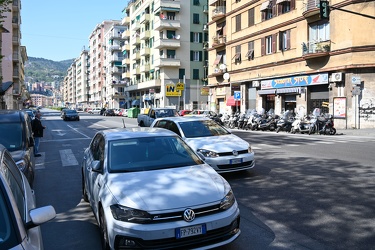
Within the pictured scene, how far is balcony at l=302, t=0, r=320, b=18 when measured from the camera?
27712 millimetres

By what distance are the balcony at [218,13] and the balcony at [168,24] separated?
14.2 metres

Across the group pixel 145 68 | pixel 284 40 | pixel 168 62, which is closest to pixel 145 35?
pixel 145 68

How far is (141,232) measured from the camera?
382 cm

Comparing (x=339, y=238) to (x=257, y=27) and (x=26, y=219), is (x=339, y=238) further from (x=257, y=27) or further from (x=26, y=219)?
(x=257, y=27)

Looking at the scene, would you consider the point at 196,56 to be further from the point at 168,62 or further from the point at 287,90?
the point at 287,90

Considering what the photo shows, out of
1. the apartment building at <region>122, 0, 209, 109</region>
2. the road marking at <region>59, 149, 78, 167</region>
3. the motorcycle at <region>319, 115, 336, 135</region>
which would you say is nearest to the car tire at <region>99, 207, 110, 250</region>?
the road marking at <region>59, 149, 78, 167</region>

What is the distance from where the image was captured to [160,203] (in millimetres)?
3982

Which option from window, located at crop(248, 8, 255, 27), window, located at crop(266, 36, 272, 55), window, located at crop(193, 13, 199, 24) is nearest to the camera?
window, located at crop(266, 36, 272, 55)

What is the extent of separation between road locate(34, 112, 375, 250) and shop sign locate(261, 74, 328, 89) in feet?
58.9

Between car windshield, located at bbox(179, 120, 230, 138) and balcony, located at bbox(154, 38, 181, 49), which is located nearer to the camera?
car windshield, located at bbox(179, 120, 230, 138)

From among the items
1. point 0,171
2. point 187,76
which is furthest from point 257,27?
point 0,171

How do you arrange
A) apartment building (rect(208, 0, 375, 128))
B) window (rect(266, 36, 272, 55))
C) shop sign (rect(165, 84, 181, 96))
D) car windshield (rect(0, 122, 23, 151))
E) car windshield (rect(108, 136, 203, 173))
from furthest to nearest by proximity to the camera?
1. shop sign (rect(165, 84, 181, 96))
2. window (rect(266, 36, 272, 55))
3. apartment building (rect(208, 0, 375, 128))
4. car windshield (rect(0, 122, 23, 151))
5. car windshield (rect(108, 136, 203, 173))

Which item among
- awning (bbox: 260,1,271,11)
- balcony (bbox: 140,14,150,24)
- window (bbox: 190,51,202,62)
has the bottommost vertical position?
window (bbox: 190,51,202,62)

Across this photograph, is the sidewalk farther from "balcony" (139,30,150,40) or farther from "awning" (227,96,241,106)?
"balcony" (139,30,150,40)
